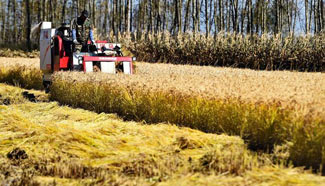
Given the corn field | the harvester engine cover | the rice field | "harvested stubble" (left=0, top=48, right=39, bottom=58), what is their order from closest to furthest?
1. the rice field
2. the harvester engine cover
3. the corn field
4. "harvested stubble" (left=0, top=48, right=39, bottom=58)

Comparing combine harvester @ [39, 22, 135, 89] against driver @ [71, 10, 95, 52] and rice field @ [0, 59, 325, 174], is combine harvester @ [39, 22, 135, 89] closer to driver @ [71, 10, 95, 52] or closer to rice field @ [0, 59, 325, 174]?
driver @ [71, 10, 95, 52]

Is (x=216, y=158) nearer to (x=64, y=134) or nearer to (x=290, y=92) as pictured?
(x=290, y=92)

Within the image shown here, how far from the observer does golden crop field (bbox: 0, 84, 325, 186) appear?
320cm

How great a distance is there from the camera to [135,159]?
144 inches

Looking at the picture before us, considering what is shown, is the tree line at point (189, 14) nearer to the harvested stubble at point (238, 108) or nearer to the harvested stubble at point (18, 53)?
the harvested stubble at point (18, 53)

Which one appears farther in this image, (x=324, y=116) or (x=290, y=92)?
(x=290, y=92)

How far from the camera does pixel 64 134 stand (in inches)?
175

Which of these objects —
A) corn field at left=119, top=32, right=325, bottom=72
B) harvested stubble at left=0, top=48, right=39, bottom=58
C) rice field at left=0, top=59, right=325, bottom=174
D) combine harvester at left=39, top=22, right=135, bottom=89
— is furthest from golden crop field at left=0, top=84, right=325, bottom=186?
harvested stubble at left=0, top=48, right=39, bottom=58

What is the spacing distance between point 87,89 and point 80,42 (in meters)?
3.46

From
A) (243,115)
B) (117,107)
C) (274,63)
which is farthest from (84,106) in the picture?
(274,63)

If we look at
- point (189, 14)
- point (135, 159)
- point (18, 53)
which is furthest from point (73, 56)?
point (189, 14)

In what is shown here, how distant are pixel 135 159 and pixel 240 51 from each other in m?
11.4

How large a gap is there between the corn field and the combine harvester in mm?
4443

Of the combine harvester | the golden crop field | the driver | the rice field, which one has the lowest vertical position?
the golden crop field
